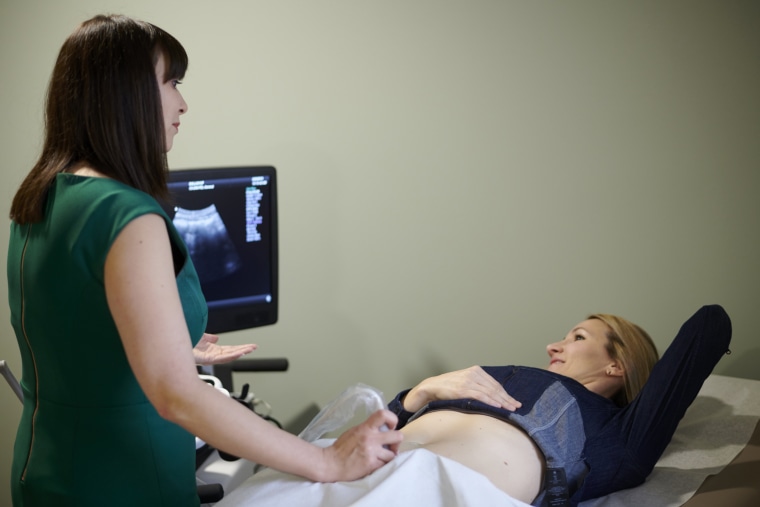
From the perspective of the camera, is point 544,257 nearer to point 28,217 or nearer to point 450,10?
point 450,10

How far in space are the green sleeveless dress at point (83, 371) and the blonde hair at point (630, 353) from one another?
1200mm

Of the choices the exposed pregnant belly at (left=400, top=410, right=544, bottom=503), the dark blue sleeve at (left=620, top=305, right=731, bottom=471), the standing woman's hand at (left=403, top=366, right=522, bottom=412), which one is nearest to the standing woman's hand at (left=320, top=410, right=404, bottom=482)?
the exposed pregnant belly at (left=400, top=410, right=544, bottom=503)

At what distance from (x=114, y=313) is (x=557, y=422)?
1.12 meters

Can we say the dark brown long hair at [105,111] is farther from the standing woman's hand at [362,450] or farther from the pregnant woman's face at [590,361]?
the pregnant woman's face at [590,361]

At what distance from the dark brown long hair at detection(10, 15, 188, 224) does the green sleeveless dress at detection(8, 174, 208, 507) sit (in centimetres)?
5

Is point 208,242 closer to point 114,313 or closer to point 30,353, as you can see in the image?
point 30,353

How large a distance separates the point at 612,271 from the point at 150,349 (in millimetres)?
1673

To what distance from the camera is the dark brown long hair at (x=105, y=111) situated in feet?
3.72

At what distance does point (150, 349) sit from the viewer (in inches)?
39.6

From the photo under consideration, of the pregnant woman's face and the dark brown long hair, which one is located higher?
the dark brown long hair

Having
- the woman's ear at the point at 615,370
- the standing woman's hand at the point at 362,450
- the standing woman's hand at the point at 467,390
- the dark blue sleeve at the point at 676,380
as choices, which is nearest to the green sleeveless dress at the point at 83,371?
the standing woman's hand at the point at 362,450

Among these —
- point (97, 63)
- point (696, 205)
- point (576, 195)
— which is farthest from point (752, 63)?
point (97, 63)

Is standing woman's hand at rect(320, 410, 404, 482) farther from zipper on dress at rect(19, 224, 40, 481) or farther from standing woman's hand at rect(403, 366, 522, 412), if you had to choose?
standing woman's hand at rect(403, 366, 522, 412)

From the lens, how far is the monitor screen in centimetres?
209
